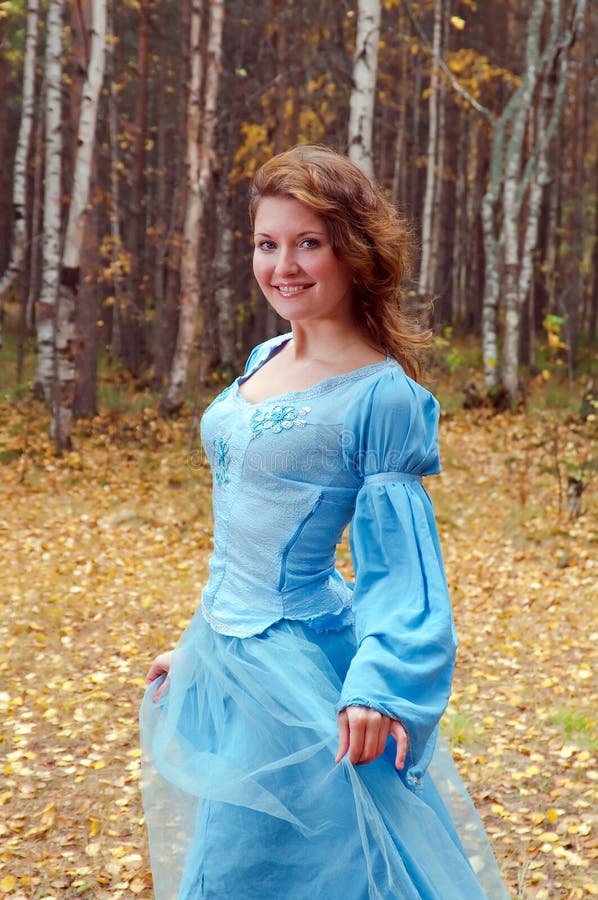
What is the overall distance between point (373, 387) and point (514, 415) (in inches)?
501

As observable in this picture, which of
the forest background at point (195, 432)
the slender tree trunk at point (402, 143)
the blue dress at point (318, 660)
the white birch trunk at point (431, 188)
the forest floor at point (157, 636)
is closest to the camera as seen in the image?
the blue dress at point (318, 660)

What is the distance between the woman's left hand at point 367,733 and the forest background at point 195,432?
1156 millimetres

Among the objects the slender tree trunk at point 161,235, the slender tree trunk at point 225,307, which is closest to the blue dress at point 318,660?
the slender tree trunk at point 161,235

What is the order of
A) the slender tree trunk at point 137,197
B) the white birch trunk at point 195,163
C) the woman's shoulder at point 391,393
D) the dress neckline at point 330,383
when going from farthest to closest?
the slender tree trunk at point 137,197 < the white birch trunk at point 195,163 < the dress neckline at point 330,383 < the woman's shoulder at point 391,393

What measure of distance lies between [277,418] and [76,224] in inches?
360

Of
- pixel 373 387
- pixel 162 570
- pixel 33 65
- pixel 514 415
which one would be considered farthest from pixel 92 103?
pixel 373 387

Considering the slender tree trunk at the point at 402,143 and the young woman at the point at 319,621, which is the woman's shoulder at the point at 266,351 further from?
the slender tree trunk at the point at 402,143

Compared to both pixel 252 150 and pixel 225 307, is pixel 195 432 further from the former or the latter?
pixel 252 150

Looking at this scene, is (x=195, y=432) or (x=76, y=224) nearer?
(x=76, y=224)

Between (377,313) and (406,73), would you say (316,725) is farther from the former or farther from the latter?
(406,73)

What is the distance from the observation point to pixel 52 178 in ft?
36.7

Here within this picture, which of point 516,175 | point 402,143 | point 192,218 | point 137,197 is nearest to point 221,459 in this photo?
point 192,218

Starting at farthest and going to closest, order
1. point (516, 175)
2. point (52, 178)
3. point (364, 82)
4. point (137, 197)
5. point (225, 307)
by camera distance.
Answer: point (137, 197) → point (225, 307) → point (516, 175) → point (52, 178) → point (364, 82)

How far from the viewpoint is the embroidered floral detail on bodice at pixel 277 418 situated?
81.0 inches
